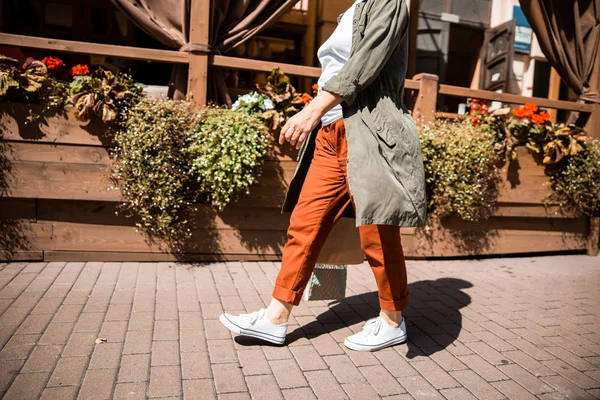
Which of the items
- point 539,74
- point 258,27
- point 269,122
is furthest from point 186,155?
point 539,74

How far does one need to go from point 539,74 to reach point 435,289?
9048mm

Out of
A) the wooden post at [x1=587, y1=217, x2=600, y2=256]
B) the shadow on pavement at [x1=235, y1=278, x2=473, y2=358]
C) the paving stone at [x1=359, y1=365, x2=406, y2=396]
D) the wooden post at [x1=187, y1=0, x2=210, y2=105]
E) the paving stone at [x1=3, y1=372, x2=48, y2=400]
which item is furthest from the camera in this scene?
the wooden post at [x1=587, y1=217, x2=600, y2=256]

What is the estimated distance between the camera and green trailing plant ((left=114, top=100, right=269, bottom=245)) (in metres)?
3.73

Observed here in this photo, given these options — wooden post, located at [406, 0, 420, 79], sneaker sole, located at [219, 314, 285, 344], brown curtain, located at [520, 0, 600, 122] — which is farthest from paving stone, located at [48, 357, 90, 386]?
brown curtain, located at [520, 0, 600, 122]

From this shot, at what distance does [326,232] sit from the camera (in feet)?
8.34

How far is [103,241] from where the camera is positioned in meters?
3.90

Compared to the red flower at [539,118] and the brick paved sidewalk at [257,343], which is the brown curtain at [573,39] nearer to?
the red flower at [539,118]

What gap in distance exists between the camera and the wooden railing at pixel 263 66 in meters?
3.82

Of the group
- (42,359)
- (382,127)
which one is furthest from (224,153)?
(42,359)

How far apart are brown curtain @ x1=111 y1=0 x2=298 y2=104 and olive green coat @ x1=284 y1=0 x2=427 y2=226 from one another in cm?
215

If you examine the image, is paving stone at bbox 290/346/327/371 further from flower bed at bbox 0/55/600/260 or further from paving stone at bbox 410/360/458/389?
flower bed at bbox 0/55/600/260

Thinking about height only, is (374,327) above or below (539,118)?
below

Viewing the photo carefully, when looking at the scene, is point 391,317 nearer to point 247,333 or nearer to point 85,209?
point 247,333

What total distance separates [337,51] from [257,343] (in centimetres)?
157
